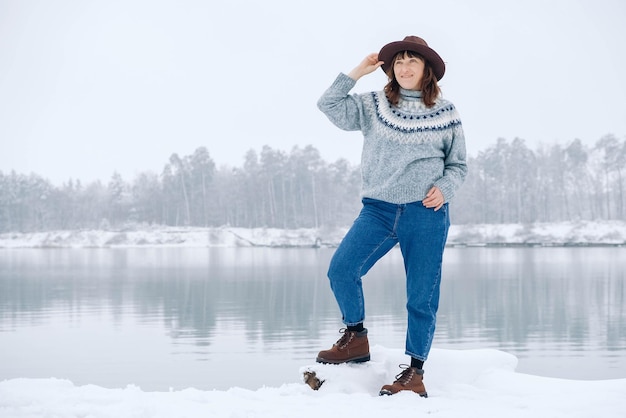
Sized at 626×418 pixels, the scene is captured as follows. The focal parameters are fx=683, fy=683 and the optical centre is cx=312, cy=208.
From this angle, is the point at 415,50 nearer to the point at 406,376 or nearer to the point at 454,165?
the point at 454,165

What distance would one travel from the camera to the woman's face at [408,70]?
430 cm

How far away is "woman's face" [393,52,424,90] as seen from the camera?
4.30 metres

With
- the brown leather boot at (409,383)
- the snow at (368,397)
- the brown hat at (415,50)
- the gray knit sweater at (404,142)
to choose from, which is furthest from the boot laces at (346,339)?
the brown hat at (415,50)

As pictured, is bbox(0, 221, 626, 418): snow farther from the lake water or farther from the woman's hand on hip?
the lake water

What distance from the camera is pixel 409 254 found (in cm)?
427

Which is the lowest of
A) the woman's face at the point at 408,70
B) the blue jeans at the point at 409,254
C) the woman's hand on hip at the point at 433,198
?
the blue jeans at the point at 409,254

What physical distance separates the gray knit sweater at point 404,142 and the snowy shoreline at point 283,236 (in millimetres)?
63523

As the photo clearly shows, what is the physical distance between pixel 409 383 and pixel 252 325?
12.0 m

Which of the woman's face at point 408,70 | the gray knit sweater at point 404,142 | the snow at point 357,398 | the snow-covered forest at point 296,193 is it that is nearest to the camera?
the snow at point 357,398

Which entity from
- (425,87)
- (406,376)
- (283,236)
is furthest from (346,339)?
(283,236)

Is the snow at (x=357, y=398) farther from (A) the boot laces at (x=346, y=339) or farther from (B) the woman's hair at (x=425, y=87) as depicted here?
(B) the woman's hair at (x=425, y=87)

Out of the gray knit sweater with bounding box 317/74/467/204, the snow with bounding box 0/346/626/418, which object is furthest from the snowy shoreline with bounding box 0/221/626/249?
the gray knit sweater with bounding box 317/74/467/204

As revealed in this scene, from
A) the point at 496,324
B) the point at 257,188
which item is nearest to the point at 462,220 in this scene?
the point at 257,188

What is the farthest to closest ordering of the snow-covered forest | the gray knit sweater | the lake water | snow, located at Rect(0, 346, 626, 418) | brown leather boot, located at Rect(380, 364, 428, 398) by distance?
the snow-covered forest, the lake water, the gray knit sweater, brown leather boot, located at Rect(380, 364, 428, 398), snow, located at Rect(0, 346, 626, 418)
